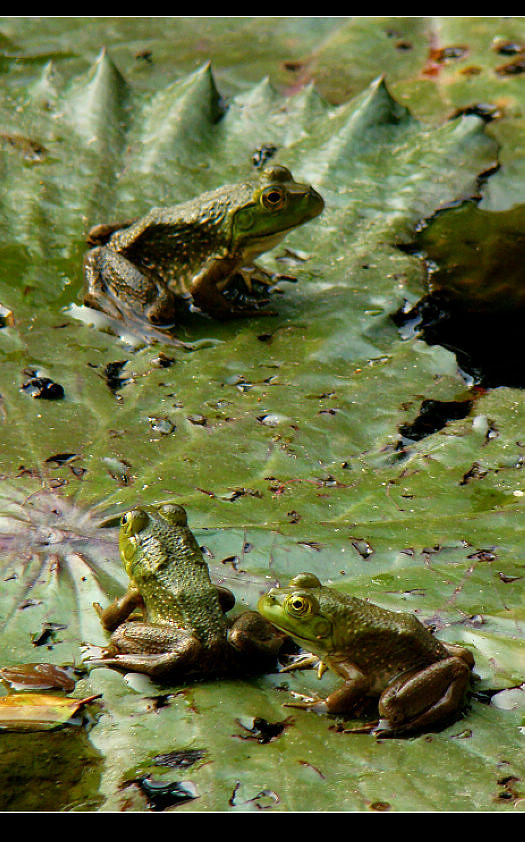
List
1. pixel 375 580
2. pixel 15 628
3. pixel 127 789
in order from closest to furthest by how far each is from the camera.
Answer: pixel 127 789, pixel 15 628, pixel 375 580

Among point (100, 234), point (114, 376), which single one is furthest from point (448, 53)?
point (114, 376)

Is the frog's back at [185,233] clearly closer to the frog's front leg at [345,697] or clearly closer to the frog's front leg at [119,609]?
the frog's front leg at [119,609]

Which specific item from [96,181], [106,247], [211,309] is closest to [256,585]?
[211,309]

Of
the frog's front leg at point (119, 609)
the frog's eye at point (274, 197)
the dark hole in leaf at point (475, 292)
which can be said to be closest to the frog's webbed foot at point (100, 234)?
the frog's eye at point (274, 197)

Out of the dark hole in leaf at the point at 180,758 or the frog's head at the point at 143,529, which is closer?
the dark hole in leaf at the point at 180,758

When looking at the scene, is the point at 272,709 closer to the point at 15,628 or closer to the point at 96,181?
the point at 15,628

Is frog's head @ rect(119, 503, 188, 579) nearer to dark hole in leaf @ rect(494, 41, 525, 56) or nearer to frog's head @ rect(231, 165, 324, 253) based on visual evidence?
frog's head @ rect(231, 165, 324, 253)
